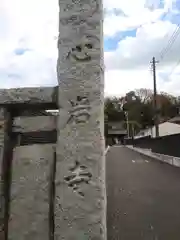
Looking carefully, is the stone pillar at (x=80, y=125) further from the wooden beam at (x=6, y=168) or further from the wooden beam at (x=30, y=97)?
the wooden beam at (x=6, y=168)

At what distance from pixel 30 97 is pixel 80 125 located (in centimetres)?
61

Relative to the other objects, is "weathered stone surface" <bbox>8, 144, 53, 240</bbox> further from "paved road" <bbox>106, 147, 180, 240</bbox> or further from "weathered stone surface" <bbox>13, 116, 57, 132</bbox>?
"paved road" <bbox>106, 147, 180, 240</bbox>

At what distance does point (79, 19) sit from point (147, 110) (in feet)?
288

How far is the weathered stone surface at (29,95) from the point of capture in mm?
3520

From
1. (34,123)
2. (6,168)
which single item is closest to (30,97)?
(34,123)

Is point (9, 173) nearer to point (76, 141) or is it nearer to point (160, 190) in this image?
point (76, 141)

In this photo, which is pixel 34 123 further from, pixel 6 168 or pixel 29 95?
pixel 6 168

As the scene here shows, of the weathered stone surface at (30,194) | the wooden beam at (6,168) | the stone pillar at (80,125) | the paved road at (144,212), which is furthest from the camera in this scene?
the paved road at (144,212)

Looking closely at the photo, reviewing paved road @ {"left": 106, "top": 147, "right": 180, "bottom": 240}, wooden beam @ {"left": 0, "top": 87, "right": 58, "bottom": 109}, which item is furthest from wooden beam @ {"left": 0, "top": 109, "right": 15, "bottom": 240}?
paved road @ {"left": 106, "top": 147, "right": 180, "bottom": 240}

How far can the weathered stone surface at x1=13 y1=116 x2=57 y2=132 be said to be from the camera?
3550 mm

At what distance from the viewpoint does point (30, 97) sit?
3543 millimetres

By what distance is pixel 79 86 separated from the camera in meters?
3.36

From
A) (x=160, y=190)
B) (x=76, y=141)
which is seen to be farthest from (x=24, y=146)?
(x=160, y=190)

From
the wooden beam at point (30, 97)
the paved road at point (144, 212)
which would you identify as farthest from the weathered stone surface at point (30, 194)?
the paved road at point (144, 212)
